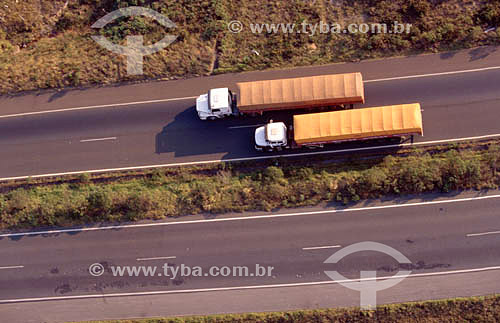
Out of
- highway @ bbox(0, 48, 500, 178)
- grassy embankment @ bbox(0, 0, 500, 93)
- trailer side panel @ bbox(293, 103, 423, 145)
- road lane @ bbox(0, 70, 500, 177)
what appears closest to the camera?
trailer side panel @ bbox(293, 103, 423, 145)

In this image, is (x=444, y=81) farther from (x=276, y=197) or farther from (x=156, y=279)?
(x=156, y=279)

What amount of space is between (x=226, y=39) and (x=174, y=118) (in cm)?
993

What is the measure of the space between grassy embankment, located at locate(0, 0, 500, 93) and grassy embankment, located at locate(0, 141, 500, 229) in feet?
34.3

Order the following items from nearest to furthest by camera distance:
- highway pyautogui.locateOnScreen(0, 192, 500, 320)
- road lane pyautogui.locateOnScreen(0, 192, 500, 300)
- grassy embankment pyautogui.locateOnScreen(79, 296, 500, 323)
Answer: grassy embankment pyautogui.locateOnScreen(79, 296, 500, 323), highway pyautogui.locateOnScreen(0, 192, 500, 320), road lane pyautogui.locateOnScreen(0, 192, 500, 300)

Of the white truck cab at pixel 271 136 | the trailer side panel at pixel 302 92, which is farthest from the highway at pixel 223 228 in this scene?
the trailer side panel at pixel 302 92

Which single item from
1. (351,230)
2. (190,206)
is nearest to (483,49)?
(351,230)

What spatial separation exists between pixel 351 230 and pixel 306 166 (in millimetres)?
7301

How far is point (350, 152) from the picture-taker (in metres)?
36.9

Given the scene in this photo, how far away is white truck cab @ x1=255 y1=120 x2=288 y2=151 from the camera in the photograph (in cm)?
3578

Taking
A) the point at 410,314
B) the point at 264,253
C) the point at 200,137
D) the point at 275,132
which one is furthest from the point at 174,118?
the point at 410,314

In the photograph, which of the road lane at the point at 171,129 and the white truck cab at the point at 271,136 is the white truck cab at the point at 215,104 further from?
the white truck cab at the point at 271,136

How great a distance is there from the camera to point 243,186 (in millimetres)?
36938

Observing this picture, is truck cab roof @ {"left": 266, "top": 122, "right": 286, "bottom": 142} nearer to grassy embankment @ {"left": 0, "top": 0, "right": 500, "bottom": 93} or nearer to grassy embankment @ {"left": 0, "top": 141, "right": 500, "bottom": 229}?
grassy embankment @ {"left": 0, "top": 141, "right": 500, "bottom": 229}

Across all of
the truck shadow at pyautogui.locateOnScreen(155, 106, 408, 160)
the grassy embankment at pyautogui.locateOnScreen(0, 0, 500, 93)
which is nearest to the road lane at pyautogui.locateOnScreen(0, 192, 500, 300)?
the truck shadow at pyautogui.locateOnScreen(155, 106, 408, 160)
